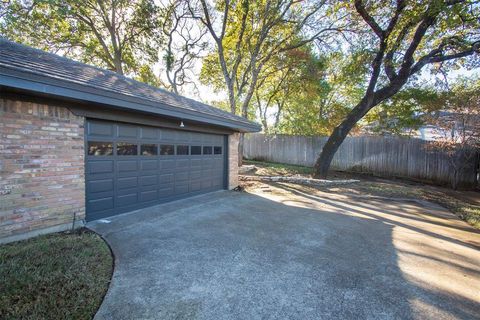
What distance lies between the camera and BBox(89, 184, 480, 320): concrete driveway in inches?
90.0

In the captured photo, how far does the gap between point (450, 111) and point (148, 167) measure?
12.3 metres

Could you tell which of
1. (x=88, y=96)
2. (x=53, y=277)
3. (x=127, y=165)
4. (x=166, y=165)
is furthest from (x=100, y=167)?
(x=53, y=277)

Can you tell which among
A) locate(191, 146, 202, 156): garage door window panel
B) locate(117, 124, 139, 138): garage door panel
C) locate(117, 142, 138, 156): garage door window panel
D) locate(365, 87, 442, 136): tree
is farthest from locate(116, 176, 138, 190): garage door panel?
locate(365, 87, 442, 136): tree

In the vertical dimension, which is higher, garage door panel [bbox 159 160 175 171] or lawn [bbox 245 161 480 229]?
garage door panel [bbox 159 160 175 171]

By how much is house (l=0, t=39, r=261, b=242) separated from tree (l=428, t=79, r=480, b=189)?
9.25 m

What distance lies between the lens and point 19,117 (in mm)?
3549

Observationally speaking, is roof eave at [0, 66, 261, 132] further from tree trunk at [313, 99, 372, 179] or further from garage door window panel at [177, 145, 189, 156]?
tree trunk at [313, 99, 372, 179]

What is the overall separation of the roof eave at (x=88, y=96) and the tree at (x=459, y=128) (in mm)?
9183

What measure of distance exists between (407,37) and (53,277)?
1282 centimetres

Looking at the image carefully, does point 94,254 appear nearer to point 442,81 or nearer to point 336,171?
point 336,171

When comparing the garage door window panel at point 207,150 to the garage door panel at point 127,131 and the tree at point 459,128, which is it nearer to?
the garage door panel at point 127,131

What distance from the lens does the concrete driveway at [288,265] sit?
2.29 meters

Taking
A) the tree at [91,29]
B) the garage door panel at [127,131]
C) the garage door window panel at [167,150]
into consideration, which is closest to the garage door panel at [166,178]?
A: the garage door window panel at [167,150]

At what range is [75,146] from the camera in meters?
4.18
